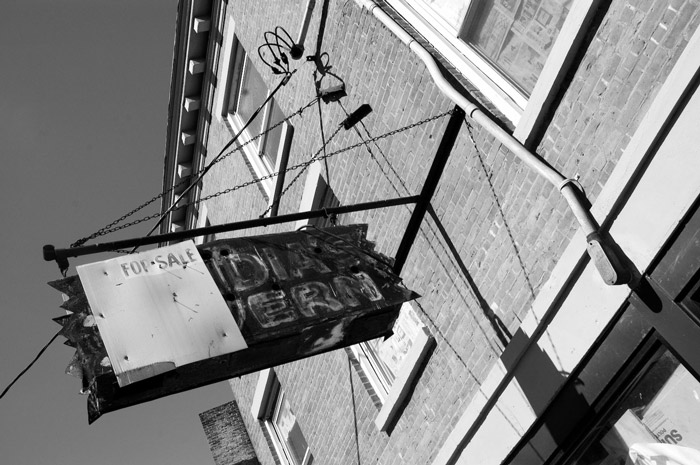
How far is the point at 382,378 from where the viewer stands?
768 centimetres

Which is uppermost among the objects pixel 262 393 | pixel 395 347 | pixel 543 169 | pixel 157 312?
pixel 262 393

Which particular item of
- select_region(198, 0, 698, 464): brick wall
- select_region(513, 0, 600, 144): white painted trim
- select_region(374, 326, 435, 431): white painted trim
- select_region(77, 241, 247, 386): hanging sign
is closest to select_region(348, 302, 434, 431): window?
select_region(374, 326, 435, 431): white painted trim

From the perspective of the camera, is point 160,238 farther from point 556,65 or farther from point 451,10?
point 451,10

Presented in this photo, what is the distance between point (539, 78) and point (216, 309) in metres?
2.76

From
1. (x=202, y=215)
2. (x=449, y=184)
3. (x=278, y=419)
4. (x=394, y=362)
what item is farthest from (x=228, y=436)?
(x=449, y=184)

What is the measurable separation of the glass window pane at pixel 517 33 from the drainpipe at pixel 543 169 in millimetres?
442

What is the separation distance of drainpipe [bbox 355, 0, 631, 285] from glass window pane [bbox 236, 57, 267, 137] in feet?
13.2

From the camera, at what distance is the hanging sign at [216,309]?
4.41m

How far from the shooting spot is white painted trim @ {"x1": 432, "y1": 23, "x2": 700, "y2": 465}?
404 centimetres

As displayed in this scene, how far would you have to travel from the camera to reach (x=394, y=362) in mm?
7367

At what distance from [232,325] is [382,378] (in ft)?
10.9

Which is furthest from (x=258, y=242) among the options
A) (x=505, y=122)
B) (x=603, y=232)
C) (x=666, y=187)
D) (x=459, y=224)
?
(x=666, y=187)

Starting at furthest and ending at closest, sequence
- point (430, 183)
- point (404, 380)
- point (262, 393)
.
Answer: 1. point (262, 393)
2. point (404, 380)
3. point (430, 183)

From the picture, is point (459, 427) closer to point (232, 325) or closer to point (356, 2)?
point (232, 325)
